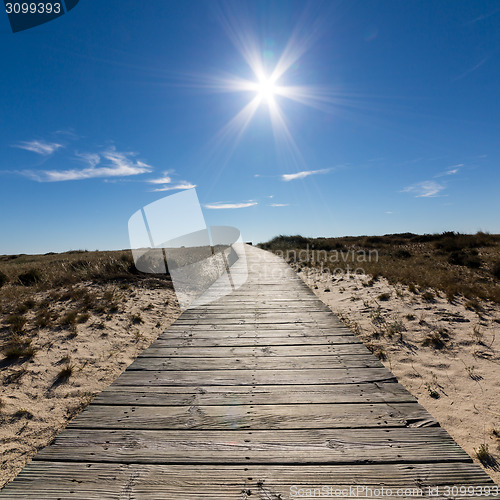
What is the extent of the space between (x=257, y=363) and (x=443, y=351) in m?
3.25

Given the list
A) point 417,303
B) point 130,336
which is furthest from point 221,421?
point 417,303

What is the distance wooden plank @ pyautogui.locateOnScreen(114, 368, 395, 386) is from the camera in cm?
332

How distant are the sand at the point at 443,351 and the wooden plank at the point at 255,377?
26.4 inches

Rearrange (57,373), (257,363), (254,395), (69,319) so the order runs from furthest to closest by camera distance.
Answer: (69,319) < (57,373) < (257,363) < (254,395)

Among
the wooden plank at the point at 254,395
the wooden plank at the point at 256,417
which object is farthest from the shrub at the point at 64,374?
the wooden plank at the point at 256,417

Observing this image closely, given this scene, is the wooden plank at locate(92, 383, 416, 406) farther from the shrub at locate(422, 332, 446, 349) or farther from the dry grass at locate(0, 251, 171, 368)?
the dry grass at locate(0, 251, 171, 368)

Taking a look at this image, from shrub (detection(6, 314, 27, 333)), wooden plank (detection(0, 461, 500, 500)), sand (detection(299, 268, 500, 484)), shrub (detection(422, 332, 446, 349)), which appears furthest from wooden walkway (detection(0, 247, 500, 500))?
shrub (detection(6, 314, 27, 333))

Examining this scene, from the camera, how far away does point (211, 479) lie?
1.97 m

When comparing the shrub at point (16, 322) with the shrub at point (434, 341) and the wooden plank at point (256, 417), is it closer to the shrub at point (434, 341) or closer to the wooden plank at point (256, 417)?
the wooden plank at point (256, 417)

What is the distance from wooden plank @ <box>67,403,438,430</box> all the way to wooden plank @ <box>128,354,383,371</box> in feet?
2.91

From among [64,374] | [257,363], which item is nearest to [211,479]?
[257,363]

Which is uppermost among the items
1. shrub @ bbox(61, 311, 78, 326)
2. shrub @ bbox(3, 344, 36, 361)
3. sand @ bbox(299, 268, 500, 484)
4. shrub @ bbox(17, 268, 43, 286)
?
shrub @ bbox(17, 268, 43, 286)

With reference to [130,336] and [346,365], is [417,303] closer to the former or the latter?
[346,365]

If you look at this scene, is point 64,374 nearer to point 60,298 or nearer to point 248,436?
point 248,436
